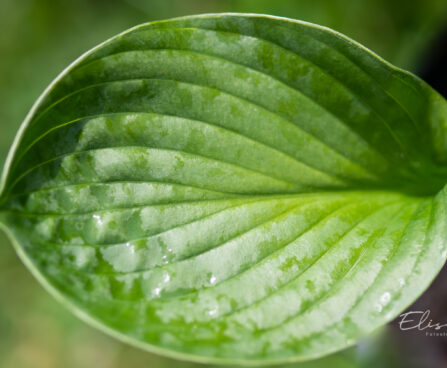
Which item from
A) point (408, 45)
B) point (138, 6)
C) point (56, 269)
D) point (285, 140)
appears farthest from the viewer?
point (138, 6)

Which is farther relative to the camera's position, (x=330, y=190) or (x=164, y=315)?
(x=330, y=190)

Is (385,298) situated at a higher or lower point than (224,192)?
lower

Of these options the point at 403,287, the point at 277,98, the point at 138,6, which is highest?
the point at 138,6

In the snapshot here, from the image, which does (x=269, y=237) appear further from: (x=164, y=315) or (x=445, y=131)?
(x=445, y=131)

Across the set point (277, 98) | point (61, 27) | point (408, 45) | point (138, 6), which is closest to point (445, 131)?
point (277, 98)

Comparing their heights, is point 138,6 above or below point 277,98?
above

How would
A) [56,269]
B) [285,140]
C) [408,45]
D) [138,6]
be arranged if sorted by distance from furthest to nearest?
[138,6] < [408,45] < [285,140] < [56,269]

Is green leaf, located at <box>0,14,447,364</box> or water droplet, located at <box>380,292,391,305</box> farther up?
green leaf, located at <box>0,14,447,364</box>

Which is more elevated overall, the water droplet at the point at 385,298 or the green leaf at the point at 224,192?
the green leaf at the point at 224,192
